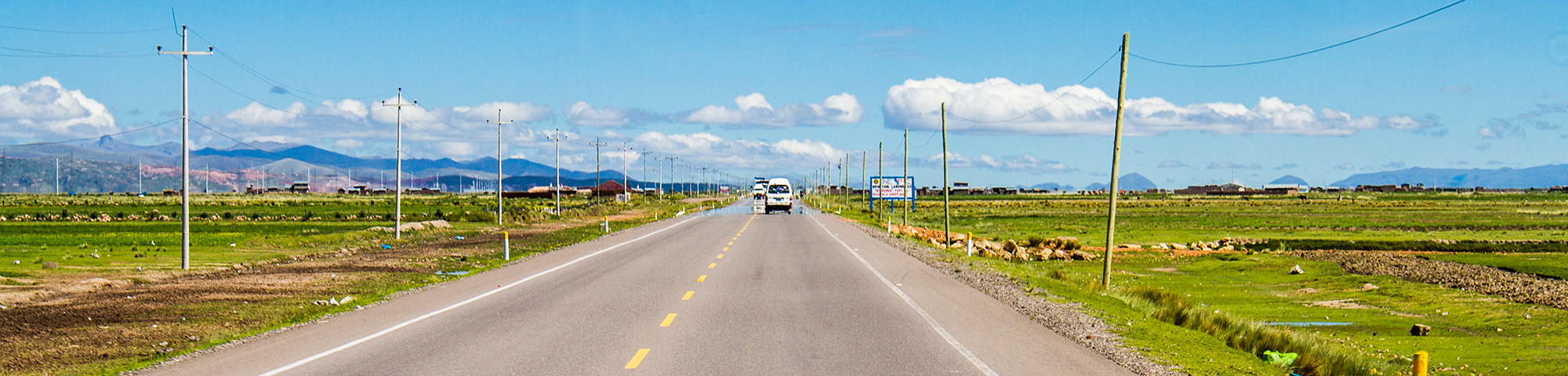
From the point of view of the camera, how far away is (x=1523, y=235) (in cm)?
5688

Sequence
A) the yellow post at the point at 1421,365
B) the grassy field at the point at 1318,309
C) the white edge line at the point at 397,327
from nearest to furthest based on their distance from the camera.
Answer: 1. the yellow post at the point at 1421,365
2. the white edge line at the point at 397,327
3. the grassy field at the point at 1318,309

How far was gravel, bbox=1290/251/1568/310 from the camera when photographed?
26.0 meters

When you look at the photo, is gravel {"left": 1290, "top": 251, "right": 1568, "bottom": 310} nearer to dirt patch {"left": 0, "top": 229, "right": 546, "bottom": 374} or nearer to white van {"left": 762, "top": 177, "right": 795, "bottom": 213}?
dirt patch {"left": 0, "top": 229, "right": 546, "bottom": 374}

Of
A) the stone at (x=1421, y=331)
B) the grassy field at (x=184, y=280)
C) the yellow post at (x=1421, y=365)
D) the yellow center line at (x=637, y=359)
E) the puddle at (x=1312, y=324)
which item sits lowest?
the puddle at (x=1312, y=324)

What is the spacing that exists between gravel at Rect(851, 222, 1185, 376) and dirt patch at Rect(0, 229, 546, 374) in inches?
462

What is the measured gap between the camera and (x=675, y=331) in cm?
1400

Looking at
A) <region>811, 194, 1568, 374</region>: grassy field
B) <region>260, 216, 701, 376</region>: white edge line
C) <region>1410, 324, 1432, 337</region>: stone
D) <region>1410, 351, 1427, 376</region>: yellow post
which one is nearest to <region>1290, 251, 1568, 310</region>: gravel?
<region>811, 194, 1568, 374</region>: grassy field

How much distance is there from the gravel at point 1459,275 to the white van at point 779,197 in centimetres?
4983

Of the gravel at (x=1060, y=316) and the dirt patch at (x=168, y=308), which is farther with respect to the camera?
the dirt patch at (x=168, y=308)

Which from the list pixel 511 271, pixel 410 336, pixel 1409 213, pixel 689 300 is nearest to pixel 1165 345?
pixel 689 300

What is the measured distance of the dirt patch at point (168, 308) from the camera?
13.3 metres

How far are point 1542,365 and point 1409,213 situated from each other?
291 feet

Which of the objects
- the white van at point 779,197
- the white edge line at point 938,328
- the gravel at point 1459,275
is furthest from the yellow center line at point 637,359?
the white van at point 779,197

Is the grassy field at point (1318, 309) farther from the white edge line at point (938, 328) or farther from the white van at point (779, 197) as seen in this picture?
the white van at point (779, 197)
